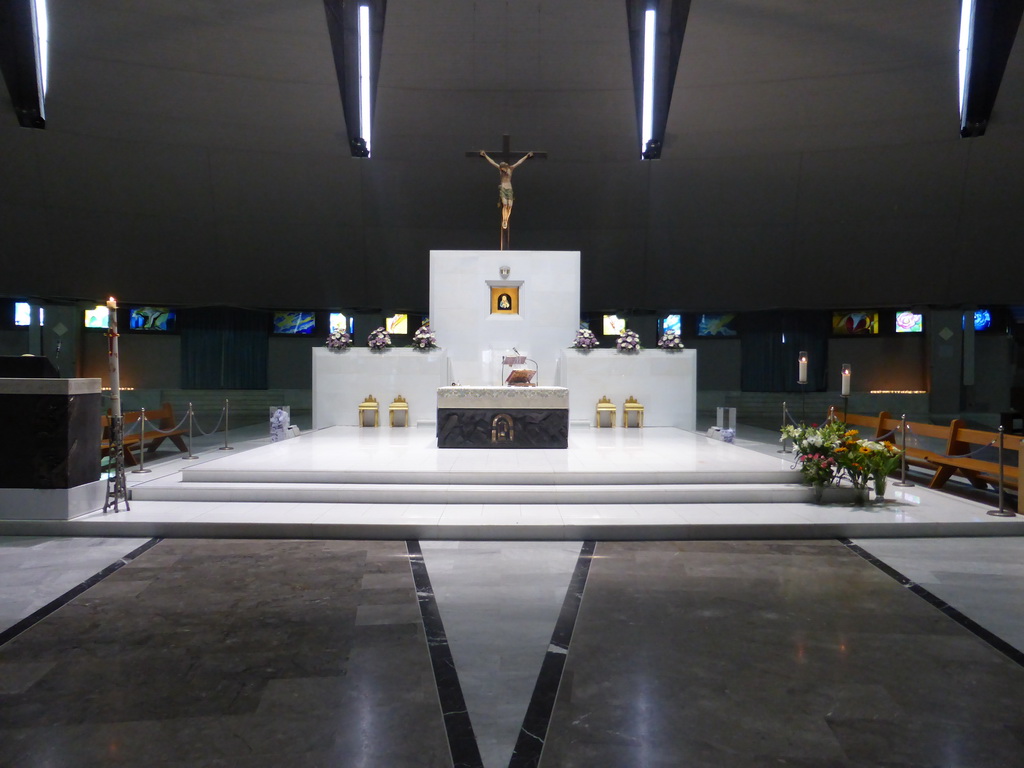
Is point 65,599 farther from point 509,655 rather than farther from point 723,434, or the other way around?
point 723,434

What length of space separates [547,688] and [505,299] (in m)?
10.4

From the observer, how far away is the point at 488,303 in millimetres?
12953

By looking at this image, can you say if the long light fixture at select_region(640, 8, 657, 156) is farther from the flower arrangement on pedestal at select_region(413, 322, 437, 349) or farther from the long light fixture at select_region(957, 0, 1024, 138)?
the flower arrangement on pedestal at select_region(413, 322, 437, 349)

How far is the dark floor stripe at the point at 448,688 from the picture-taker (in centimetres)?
253

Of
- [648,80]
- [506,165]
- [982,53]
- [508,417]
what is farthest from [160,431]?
[982,53]

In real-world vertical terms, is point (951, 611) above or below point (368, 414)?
below

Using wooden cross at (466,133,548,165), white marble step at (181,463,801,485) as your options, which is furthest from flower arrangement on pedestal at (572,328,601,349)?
white marble step at (181,463,801,485)

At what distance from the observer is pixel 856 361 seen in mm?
19328

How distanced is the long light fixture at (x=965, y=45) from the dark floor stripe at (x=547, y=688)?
14507 mm

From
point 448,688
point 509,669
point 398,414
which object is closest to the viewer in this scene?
point 448,688

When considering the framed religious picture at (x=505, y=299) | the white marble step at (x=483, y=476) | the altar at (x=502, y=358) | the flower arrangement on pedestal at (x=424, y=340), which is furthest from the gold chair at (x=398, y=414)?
the white marble step at (x=483, y=476)

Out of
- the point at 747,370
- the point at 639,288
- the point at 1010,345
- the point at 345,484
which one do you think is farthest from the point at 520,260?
the point at 1010,345

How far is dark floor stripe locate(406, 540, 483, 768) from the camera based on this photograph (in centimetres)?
253

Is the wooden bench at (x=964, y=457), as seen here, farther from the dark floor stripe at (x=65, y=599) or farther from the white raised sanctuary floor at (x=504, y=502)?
the dark floor stripe at (x=65, y=599)
